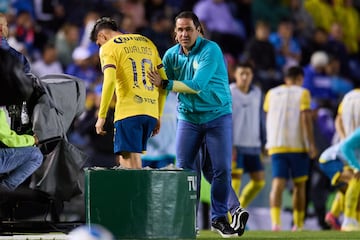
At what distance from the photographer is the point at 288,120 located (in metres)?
16.7

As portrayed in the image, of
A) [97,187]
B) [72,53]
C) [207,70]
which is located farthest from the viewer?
[72,53]

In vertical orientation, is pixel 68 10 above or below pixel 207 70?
above

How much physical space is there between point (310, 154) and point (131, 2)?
7.35 metres

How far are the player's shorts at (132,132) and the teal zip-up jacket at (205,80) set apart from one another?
1.23ft

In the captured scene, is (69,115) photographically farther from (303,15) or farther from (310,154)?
(303,15)

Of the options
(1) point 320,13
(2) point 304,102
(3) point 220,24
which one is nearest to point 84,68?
(3) point 220,24

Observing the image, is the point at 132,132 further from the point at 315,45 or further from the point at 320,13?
the point at 320,13

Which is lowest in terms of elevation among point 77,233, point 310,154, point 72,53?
point 77,233

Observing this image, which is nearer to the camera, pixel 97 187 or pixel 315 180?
pixel 97 187

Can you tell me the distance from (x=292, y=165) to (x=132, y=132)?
4.58 metres

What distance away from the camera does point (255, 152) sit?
17031 mm

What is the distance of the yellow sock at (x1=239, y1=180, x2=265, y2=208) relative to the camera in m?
17.0

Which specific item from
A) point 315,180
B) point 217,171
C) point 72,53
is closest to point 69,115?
point 217,171

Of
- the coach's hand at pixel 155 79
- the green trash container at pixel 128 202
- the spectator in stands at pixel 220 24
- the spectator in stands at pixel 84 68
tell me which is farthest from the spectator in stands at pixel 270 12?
the green trash container at pixel 128 202
